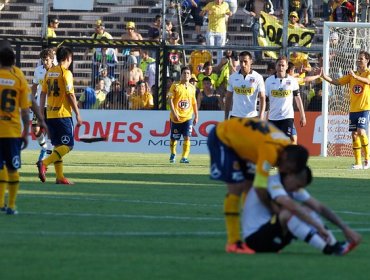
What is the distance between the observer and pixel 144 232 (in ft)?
40.1

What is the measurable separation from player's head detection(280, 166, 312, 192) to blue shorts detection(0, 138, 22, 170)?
4.45 metres

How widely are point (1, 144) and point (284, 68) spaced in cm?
1108

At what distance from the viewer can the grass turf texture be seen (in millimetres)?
9258

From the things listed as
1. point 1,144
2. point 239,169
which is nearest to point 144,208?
point 1,144

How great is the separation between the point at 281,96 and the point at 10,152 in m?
11.2

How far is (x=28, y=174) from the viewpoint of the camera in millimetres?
21312

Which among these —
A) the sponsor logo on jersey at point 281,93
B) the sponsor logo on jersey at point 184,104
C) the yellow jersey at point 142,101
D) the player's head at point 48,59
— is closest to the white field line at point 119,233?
the player's head at point 48,59

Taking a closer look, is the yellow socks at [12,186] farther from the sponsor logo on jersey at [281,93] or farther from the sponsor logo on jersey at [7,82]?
the sponsor logo on jersey at [281,93]

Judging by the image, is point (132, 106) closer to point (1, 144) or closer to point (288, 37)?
point (288, 37)

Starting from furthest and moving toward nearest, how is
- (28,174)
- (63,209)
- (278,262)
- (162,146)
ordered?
1. (162,146)
2. (28,174)
3. (63,209)
4. (278,262)

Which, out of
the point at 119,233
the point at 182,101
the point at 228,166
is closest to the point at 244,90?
the point at 182,101

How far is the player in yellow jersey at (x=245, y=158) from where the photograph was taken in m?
9.96

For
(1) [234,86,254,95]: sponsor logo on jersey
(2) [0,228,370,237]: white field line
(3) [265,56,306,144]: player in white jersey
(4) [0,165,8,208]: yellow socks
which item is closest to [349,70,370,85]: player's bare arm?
(3) [265,56,306,144]: player in white jersey

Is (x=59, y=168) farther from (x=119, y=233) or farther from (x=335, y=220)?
(x=335, y=220)
